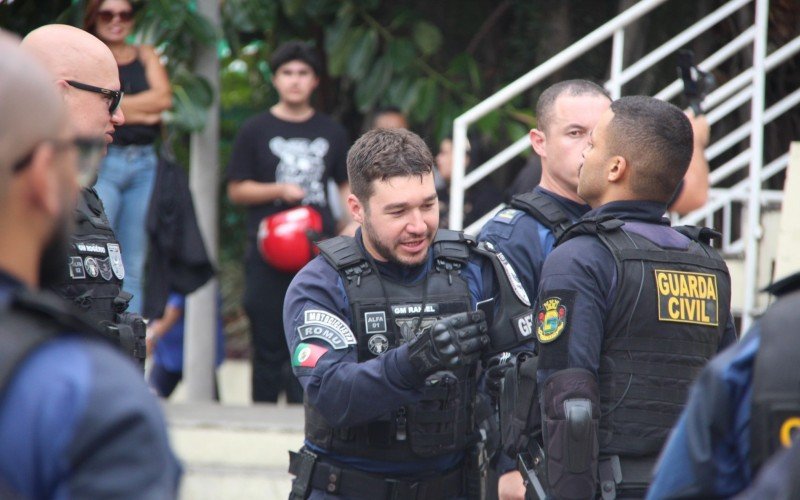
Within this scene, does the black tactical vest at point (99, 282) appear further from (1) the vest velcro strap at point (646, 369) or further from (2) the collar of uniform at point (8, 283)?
(2) the collar of uniform at point (8, 283)

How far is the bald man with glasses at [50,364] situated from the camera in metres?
1.65

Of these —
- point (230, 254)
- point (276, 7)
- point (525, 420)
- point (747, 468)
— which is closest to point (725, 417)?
point (747, 468)

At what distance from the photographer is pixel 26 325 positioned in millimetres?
1694

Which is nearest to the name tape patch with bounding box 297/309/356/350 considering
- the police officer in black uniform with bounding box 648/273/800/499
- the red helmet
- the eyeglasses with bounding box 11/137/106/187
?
the police officer in black uniform with bounding box 648/273/800/499

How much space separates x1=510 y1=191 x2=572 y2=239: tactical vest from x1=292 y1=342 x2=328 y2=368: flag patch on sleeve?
1030 mm

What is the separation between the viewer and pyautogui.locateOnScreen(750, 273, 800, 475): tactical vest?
6.41 feet

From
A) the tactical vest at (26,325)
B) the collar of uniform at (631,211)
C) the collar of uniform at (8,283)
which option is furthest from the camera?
the collar of uniform at (631,211)

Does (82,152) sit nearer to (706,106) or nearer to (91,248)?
(91,248)

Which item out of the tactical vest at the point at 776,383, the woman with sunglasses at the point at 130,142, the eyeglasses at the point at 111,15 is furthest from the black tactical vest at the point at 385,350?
Answer: the eyeglasses at the point at 111,15

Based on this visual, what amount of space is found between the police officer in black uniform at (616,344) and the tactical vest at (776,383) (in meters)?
1.04

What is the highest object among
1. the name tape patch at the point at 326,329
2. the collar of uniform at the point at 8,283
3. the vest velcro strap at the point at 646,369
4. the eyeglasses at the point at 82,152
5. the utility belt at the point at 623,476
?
the eyeglasses at the point at 82,152

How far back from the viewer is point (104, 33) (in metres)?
6.31

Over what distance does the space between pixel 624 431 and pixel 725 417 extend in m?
1.11

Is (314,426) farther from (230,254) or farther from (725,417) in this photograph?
(230,254)
